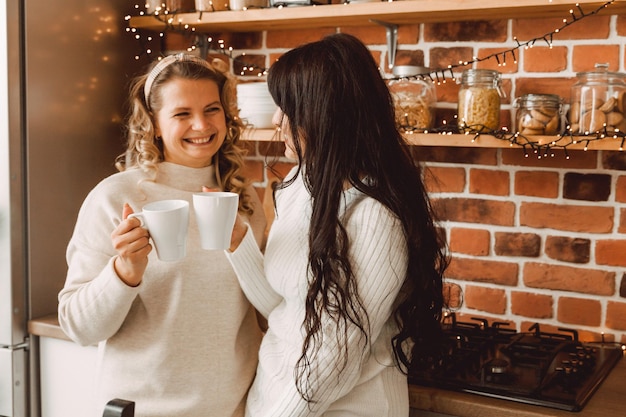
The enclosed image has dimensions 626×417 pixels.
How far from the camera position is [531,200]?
84.4 inches

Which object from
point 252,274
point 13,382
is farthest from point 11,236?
point 252,274

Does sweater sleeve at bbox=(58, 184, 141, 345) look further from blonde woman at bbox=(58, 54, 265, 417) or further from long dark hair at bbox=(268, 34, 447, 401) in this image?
long dark hair at bbox=(268, 34, 447, 401)

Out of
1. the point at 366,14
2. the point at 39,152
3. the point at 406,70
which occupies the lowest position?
the point at 39,152

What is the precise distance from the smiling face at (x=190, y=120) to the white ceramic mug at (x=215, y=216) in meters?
0.32

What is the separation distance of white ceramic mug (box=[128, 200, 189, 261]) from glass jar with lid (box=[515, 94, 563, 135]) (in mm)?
928

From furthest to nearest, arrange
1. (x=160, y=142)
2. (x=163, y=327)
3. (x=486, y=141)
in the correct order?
(x=486, y=141) < (x=160, y=142) < (x=163, y=327)

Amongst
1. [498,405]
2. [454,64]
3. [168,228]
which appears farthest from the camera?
[454,64]

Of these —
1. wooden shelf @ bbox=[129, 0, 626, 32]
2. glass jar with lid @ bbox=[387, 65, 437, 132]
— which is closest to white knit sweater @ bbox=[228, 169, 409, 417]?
glass jar with lid @ bbox=[387, 65, 437, 132]

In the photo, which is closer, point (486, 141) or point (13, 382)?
point (486, 141)

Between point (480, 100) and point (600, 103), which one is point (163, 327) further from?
point (600, 103)

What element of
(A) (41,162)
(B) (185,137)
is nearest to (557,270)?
(B) (185,137)

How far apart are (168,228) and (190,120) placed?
1.36ft

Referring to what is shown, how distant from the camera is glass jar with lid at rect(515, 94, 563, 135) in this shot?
193 cm

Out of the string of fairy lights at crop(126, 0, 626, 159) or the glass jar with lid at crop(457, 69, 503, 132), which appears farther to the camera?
the glass jar with lid at crop(457, 69, 503, 132)
